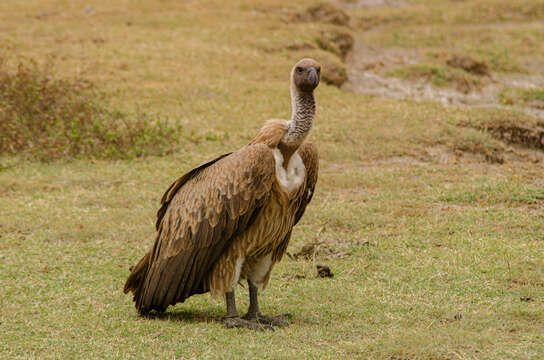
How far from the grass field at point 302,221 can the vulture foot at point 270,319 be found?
98 mm

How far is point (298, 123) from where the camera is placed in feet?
17.1

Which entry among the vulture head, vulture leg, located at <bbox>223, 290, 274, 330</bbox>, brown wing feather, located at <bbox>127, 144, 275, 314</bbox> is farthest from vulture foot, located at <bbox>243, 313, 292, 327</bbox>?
the vulture head

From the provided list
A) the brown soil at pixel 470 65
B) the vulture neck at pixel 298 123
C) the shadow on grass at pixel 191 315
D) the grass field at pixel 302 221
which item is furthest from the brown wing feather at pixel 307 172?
the brown soil at pixel 470 65

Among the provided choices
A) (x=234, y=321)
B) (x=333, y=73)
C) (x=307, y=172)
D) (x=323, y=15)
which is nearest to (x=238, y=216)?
(x=307, y=172)

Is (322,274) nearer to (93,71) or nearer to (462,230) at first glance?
(462,230)

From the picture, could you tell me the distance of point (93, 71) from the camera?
14539mm

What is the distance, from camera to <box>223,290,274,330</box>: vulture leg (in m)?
5.41

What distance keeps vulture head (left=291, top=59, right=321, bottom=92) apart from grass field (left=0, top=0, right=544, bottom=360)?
175 centimetres

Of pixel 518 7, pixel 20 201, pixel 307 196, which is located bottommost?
pixel 20 201

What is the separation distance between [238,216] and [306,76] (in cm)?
109

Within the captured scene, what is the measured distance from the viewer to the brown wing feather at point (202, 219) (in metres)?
5.16

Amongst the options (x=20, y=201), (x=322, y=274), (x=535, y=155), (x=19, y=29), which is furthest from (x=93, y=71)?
(x=322, y=274)

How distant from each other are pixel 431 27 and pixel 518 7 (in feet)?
11.2

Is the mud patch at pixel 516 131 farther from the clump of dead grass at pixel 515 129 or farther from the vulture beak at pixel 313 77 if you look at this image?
the vulture beak at pixel 313 77
